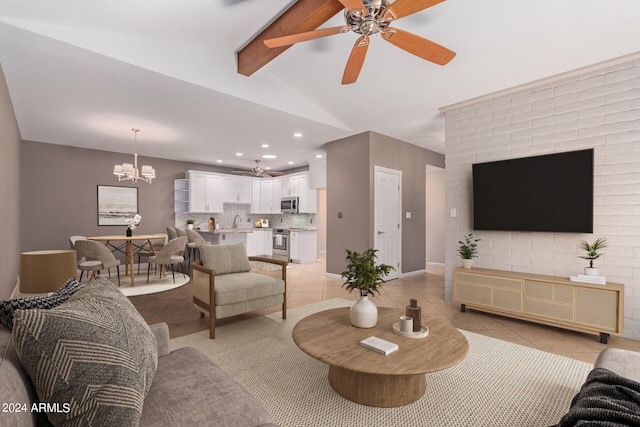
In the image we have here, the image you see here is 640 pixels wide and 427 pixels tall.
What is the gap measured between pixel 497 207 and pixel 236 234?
17.7 ft

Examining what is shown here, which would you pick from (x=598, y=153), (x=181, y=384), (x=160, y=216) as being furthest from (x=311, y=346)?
(x=160, y=216)

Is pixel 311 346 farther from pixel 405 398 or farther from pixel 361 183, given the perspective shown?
pixel 361 183

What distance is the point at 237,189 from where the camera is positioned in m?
8.90

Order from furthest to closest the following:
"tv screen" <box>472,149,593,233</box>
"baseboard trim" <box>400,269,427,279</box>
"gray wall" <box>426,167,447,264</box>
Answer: "gray wall" <box>426,167,447,264</box>, "baseboard trim" <box>400,269,427,279</box>, "tv screen" <box>472,149,593,233</box>

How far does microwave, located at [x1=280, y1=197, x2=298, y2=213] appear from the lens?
838cm

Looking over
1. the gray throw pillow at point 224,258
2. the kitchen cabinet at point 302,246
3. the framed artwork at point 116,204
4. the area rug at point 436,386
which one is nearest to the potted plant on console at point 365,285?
the area rug at point 436,386

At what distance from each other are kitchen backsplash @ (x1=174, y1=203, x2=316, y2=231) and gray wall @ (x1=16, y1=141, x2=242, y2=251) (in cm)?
108

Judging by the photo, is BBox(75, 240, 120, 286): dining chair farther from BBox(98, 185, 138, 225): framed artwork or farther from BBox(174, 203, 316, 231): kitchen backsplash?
BBox(174, 203, 316, 231): kitchen backsplash

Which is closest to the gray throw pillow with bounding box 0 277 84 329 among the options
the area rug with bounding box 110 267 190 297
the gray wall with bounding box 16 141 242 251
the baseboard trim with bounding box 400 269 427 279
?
the area rug with bounding box 110 267 190 297

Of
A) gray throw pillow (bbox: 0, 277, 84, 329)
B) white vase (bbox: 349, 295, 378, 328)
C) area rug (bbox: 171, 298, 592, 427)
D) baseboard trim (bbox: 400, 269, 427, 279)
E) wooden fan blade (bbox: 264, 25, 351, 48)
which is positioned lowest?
baseboard trim (bbox: 400, 269, 427, 279)

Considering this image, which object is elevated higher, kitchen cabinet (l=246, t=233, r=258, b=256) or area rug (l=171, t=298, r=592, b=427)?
kitchen cabinet (l=246, t=233, r=258, b=256)

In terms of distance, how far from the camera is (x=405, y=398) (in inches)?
76.1

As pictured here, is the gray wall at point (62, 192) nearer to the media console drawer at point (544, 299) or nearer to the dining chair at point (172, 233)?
the dining chair at point (172, 233)

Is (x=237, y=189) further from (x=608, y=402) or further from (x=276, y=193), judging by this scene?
(x=608, y=402)
